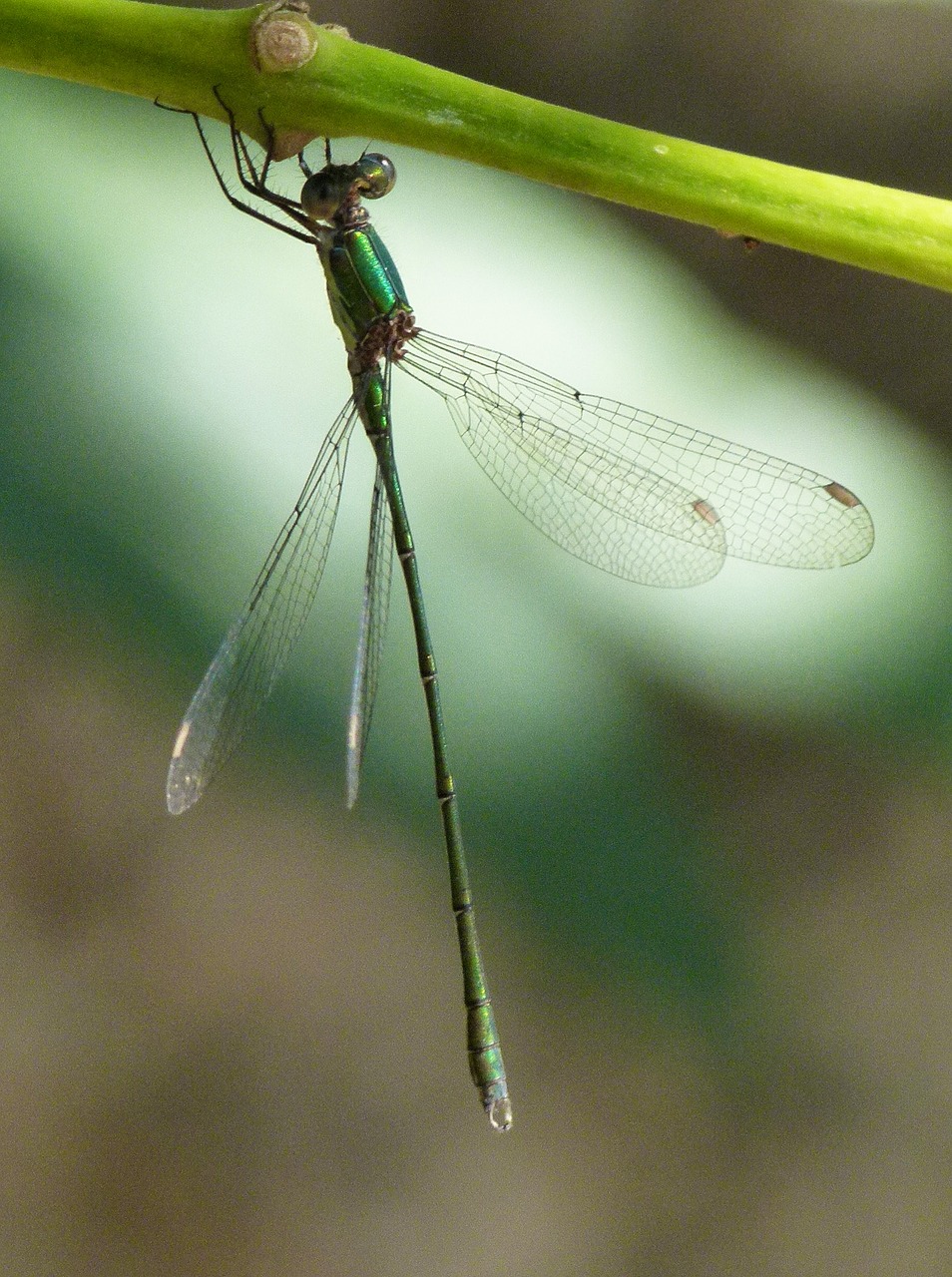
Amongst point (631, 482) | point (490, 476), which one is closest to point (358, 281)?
point (490, 476)

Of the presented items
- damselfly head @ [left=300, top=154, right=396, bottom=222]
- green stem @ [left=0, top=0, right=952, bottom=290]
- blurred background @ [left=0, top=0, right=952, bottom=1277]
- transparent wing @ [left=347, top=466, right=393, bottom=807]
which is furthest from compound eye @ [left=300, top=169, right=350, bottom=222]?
green stem @ [left=0, top=0, right=952, bottom=290]

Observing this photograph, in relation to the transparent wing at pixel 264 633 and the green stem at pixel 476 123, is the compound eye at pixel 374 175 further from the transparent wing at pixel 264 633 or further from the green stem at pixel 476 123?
the green stem at pixel 476 123

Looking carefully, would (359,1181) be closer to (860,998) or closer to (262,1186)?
(262,1186)

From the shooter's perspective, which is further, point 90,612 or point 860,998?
point 860,998

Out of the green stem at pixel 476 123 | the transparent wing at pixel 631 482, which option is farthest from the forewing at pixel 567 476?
the green stem at pixel 476 123

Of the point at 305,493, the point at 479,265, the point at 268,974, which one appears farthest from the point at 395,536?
the point at 268,974

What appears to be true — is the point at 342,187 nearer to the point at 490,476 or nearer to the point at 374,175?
the point at 374,175

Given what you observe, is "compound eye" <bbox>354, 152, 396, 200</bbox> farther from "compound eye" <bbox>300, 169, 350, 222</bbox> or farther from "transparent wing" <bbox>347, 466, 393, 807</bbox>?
"transparent wing" <bbox>347, 466, 393, 807</bbox>
